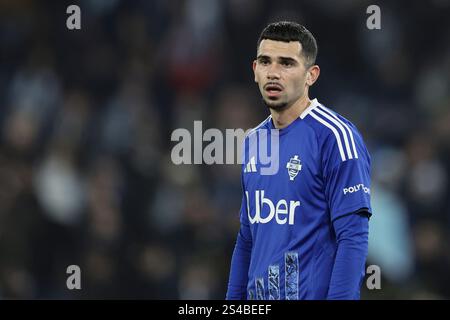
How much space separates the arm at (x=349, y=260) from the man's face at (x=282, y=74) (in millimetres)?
615

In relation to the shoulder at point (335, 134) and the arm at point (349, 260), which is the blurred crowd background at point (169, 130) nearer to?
the shoulder at point (335, 134)

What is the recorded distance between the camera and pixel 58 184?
890cm

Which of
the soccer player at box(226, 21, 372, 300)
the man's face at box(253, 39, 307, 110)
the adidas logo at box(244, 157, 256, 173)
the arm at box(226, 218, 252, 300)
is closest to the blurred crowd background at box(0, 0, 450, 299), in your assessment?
the arm at box(226, 218, 252, 300)

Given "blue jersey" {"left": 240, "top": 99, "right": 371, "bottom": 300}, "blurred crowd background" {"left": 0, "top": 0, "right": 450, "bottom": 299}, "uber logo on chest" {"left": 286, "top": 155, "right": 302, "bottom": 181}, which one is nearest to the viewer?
"blue jersey" {"left": 240, "top": 99, "right": 371, "bottom": 300}

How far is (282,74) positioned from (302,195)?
52 centimetres

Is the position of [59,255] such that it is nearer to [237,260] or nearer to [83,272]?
[83,272]

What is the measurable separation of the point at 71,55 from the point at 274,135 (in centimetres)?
569

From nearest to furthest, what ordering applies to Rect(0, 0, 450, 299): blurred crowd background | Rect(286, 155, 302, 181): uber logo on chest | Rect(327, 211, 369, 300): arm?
Rect(327, 211, 369, 300): arm
Rect(286, 155, 302, 181): uber logo on chest
Rect(0, 0, 450, 299): blurred crowd background

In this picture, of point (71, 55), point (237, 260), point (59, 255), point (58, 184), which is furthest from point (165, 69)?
point (237, 260)

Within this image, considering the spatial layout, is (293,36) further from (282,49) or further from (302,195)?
(302,195)

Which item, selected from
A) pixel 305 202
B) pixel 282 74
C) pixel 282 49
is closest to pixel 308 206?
pixel 305 202

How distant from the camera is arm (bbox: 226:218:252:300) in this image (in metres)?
4.36

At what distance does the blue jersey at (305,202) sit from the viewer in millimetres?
3941

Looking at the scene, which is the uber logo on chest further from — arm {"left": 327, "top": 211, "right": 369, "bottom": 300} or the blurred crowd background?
the blurred crowd background
